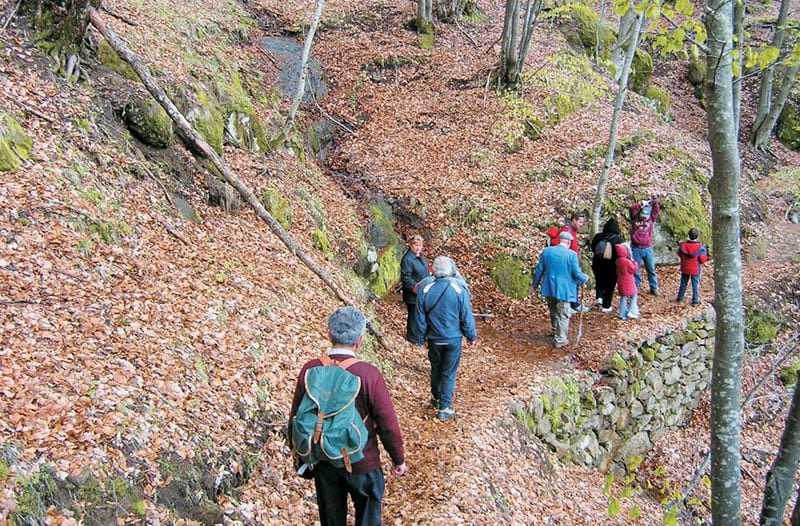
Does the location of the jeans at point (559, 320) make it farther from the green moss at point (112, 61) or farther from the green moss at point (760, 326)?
the green moss at point (112, 61)

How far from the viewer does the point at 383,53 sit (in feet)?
62.9

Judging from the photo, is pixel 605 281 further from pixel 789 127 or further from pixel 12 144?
pixel 789 127

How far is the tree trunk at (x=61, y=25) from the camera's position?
Answer: 8344mm

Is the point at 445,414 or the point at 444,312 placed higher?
the point at 444,312

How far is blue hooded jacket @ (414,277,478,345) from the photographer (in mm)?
7027

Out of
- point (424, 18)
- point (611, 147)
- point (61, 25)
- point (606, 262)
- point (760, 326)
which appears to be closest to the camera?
point (61, 25)

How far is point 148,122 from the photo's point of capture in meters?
8.95

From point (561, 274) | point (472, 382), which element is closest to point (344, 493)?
point (472, 382)

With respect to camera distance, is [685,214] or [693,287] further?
[685,214]

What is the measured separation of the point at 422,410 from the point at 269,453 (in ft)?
8.78

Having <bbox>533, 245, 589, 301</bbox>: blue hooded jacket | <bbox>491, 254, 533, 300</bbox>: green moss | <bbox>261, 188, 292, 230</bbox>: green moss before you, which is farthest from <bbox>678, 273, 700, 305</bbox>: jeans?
<bbox>261, 188, 292, 230</bbox>: green moss

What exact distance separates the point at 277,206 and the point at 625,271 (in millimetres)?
6640

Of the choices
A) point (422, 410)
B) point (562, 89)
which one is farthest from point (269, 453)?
point (562, 89)

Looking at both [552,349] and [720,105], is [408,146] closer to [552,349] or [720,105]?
[552,349]
